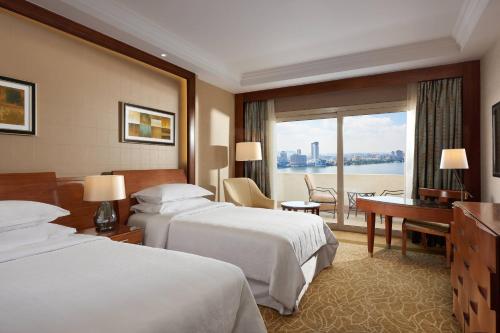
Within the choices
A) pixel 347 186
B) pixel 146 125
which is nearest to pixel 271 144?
pixel 347 186

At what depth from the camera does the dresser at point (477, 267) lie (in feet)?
4.12

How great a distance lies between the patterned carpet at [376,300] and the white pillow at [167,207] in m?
1.44

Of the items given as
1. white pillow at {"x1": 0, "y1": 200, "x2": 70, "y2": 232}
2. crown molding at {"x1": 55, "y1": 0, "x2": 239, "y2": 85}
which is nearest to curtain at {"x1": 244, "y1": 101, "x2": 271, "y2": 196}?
crown molding at {"x1": 55, "y1": 0, "x2": 239, "y2": 85}

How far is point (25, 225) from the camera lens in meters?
1.99

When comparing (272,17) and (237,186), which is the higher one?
(272,17)

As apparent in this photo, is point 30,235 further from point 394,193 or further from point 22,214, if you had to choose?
point 394,193

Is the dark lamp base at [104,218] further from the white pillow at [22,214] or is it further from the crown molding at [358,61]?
the crown molding at [358,61]

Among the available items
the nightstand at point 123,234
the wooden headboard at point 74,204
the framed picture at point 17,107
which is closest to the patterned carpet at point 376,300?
the nightstand at point 123,234

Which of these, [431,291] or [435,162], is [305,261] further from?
[435,162]

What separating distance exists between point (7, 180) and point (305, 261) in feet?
8.22

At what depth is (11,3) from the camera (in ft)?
7.57

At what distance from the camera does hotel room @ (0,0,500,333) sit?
1.47 m

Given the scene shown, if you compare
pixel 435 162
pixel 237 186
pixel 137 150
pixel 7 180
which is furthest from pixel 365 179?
pixel 7 180

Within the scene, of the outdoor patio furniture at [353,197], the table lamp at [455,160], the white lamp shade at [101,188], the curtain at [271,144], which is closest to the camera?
the white lamp shade at [101,188]
